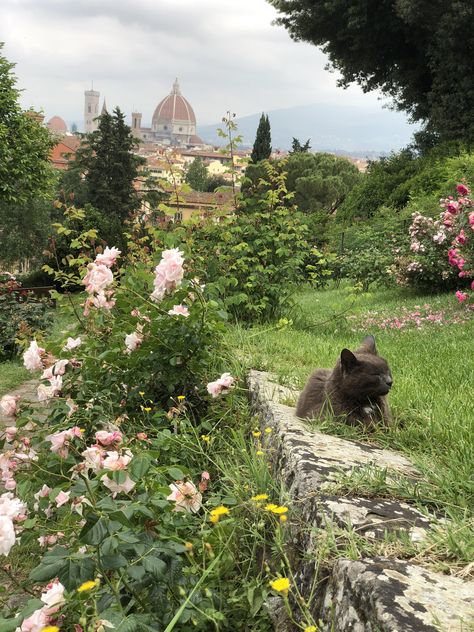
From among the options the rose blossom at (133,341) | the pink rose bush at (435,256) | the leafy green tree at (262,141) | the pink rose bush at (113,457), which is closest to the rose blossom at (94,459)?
the pink rose bush at (113,457)

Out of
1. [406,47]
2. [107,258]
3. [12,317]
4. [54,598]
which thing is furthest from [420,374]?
[406,47]

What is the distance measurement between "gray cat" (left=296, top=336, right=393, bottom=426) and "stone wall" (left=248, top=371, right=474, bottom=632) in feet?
0.82

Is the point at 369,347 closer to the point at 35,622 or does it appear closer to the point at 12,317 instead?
the point at 35,622

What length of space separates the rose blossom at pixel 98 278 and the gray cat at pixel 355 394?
Answer: 4.58ft

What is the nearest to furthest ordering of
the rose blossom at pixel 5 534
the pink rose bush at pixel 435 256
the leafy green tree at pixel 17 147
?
the rose blossom at pixel 5 534 < the pink rose bush at pixel 435 256 < the leafy green tree at pixel 17 147

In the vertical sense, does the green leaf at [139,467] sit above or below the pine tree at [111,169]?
below

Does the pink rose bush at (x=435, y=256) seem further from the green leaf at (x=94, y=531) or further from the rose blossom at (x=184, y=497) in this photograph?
the green leaf at (x=94, y=531)

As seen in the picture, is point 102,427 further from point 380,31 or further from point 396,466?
point 380,31

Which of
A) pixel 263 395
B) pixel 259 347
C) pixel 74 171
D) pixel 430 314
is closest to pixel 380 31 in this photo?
pixel 430 314

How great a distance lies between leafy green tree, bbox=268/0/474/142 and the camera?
63.4ft

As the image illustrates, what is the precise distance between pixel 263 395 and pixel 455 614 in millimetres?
2320

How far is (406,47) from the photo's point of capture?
22.8 m

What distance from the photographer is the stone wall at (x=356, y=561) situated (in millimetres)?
1376

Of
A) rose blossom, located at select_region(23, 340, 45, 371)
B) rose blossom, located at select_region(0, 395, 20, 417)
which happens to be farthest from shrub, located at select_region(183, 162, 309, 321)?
rose blossom, located at select_region(0, 395, 20, 417)
